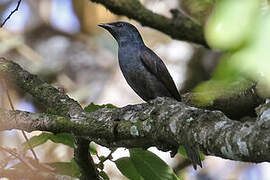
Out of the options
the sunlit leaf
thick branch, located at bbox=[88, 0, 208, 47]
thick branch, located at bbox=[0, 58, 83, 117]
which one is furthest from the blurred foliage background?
the sunlit leaf

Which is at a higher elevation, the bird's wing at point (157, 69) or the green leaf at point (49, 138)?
the bird's wing at point (157, 69)

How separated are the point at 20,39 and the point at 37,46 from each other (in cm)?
43

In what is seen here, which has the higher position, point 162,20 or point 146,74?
point 162,20

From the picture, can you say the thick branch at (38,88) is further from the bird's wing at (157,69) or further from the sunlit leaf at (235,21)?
the sunlit leaf at (235,21)

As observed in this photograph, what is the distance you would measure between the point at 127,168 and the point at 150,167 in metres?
Result: 0.16

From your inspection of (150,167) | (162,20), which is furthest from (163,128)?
(162,20)

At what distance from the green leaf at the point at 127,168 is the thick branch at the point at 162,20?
8.73ft

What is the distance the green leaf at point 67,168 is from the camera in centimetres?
295

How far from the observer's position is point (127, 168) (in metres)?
2.88

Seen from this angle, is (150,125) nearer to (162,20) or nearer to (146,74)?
(146,74)

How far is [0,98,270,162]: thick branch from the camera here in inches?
60.5

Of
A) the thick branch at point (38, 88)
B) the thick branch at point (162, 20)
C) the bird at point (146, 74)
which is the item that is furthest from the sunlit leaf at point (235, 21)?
the thick branch at point (162, 20)

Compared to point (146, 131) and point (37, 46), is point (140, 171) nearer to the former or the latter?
point (146, 131)

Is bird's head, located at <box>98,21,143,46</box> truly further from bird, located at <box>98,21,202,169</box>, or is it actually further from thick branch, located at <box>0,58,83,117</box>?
thick branch, located at <box>0,58,83,117</box>
